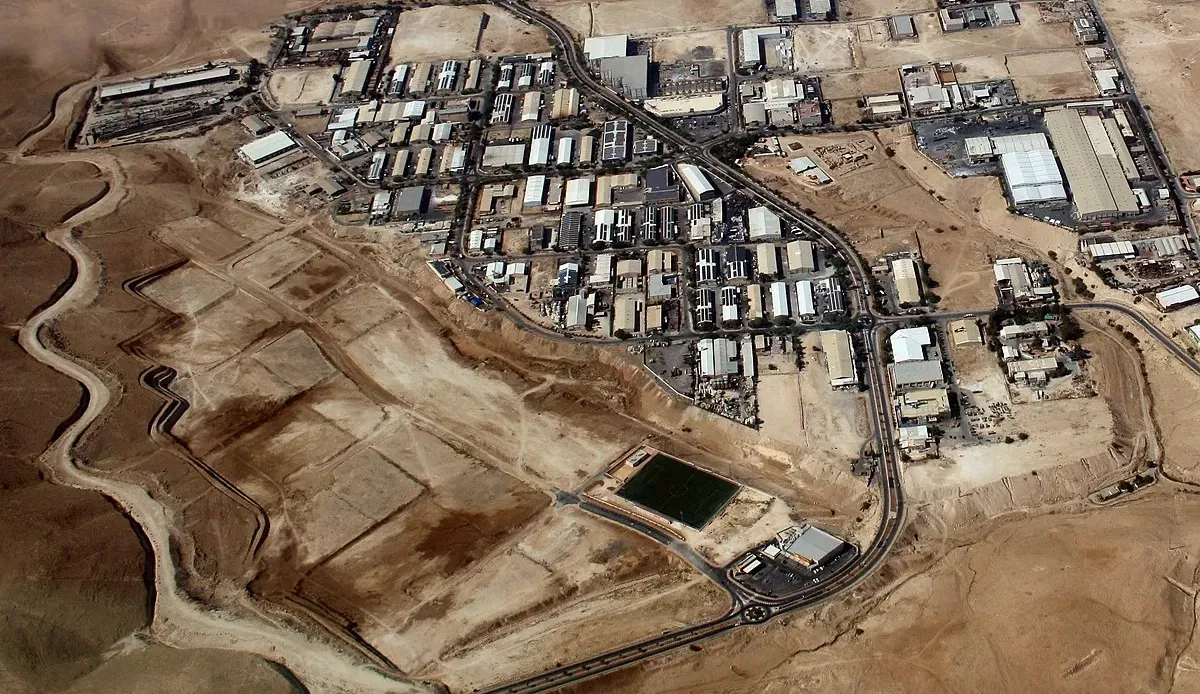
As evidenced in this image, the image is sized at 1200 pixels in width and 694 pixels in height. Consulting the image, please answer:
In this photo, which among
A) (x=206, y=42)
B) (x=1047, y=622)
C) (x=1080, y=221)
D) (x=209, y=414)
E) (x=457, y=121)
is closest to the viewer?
(x=1047, y=622)

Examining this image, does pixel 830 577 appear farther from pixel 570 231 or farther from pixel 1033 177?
pixel 1033 177

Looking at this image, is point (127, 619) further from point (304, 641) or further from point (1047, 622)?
point (1047, 622)

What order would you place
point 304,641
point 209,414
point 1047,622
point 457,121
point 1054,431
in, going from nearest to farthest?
point 1047,622, point 304,641, point 1054,431, point 209,414, point 457,121

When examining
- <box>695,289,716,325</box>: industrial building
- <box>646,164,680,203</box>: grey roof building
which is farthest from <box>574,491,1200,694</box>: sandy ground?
<box>646,164,680,203</box>: grey roof building

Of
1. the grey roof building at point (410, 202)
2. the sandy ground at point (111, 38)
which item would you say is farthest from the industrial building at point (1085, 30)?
the sandy ground at point (111, 38)

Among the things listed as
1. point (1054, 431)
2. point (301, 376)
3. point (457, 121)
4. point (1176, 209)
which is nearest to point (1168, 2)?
point (1176, 209)
